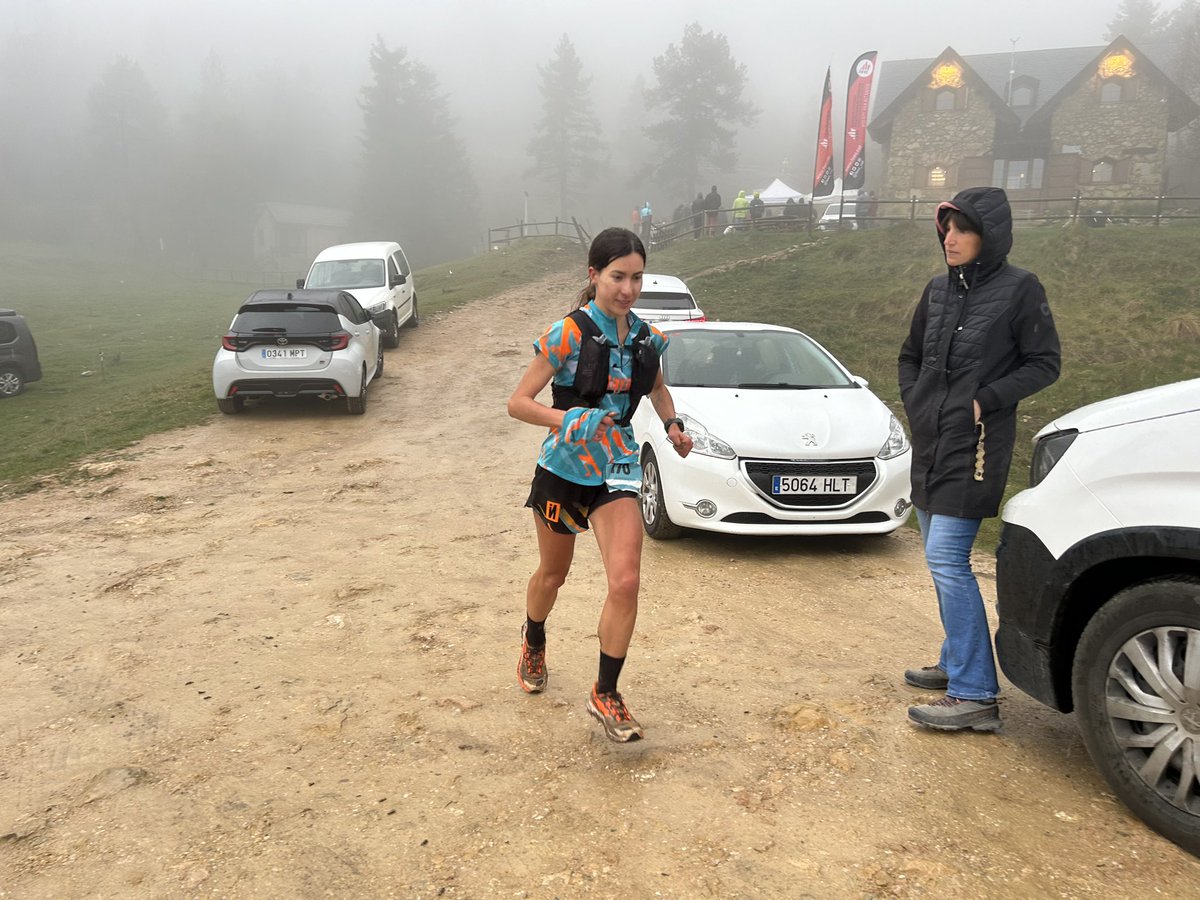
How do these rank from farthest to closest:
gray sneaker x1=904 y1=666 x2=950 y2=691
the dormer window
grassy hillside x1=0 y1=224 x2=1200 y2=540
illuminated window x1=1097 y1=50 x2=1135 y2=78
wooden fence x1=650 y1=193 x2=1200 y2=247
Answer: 1. the dormer window
2. illuminated window x1=1097 y1=50 x2=1135 y2=78
3. wooden fence x1=650 y1=193 x2=1200 y2=247
4. grassy hillside x1=0 y1=224 x2=1200 y2=540
5. gray sneaker x1=904 y1=666 x2=950 y2=691

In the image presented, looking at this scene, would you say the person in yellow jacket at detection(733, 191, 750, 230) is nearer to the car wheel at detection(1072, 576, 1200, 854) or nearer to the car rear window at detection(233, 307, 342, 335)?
the car rear window at detection(233, 307, 342, 335)

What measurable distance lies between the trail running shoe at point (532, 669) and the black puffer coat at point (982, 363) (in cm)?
170

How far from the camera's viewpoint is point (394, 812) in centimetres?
295

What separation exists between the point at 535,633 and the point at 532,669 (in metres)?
0.19

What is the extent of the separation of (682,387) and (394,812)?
442cm

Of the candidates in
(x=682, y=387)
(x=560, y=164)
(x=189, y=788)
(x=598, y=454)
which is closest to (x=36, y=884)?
(x=189, y=788)

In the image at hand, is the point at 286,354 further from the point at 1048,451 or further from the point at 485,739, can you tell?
the point at 1048,451

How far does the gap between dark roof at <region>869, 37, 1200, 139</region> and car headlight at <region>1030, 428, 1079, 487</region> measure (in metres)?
43.0

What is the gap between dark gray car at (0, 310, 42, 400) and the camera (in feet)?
46.1

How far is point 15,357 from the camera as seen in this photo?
14.1m

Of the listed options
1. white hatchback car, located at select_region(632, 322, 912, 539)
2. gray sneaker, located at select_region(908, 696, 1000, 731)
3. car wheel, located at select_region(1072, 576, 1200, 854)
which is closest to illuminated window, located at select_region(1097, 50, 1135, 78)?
white hatchback car, located at select_region(632, 322, 912, 539)

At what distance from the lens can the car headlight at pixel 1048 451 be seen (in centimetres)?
305

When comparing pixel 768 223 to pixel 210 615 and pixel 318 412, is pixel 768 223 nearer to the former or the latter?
pixel 318 412

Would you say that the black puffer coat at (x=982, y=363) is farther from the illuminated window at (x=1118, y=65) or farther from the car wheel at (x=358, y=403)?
the illuminated window at (x=1118, y=65)
